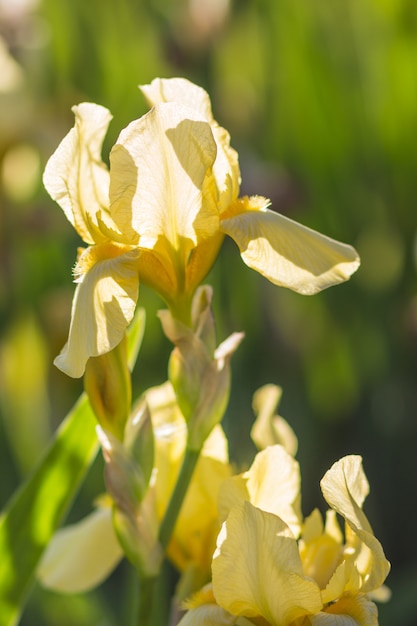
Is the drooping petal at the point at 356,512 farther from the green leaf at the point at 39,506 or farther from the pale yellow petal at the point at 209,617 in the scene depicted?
the green leaf at the point at 39,506

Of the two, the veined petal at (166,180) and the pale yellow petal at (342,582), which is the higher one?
the veined petal at (166,180)

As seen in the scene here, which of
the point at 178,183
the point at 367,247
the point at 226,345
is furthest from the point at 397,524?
the point at 178,183

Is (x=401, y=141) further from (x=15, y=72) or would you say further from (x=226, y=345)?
(x=226, y=345)

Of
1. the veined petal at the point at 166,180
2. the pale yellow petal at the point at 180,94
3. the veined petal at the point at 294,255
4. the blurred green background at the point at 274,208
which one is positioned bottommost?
the blurred green background at the point at 274,208

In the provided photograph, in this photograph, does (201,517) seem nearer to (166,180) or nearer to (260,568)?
(260,568)

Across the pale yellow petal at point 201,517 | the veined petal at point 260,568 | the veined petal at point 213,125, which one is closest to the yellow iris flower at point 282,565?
the veined petal at point 260,568
